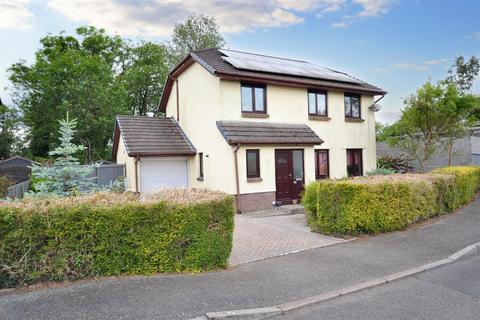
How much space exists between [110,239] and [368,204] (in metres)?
6.40

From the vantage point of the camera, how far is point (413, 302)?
498cm

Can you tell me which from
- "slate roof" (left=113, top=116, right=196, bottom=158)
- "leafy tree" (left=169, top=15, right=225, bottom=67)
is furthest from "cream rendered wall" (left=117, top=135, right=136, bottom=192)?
"leafy tree" (left=169, top=15, right=225, bottom=67)

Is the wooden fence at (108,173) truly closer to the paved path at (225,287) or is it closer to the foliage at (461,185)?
the paved path at (225,287)

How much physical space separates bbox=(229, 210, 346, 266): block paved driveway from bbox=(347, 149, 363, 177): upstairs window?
724 centimetres

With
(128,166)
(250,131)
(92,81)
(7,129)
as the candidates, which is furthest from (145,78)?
(250,131)

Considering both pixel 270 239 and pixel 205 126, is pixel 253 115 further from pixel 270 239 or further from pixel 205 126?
pixel 270 239

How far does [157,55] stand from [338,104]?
2357cm

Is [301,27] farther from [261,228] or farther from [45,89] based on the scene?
[45,89]

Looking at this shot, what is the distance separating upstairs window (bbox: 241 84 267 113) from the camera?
14914 mm

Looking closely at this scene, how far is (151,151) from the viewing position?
52.0 ft

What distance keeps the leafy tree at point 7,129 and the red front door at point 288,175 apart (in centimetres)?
2887

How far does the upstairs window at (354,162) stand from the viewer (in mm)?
18109

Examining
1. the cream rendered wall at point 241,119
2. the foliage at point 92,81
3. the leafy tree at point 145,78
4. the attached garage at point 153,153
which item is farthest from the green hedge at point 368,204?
the leafy tree at point 145,78

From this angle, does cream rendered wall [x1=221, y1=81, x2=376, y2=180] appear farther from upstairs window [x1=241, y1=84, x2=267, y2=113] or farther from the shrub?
the shrub
